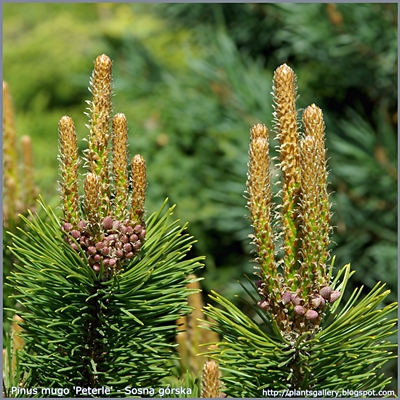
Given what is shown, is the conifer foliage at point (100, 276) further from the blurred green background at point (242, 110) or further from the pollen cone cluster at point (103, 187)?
the blurred green background at point (242, 110)

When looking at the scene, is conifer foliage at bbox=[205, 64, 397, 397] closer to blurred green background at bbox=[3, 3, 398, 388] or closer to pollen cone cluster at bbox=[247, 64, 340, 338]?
pollen cone cluster at bbox=[247, 64, 340, 338]

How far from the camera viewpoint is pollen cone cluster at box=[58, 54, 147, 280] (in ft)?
1.00

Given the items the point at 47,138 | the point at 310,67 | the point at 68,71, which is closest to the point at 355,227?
the point at 310,67

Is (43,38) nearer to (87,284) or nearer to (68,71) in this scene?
(68,71)

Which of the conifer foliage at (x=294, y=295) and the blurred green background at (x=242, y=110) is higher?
the blurred green background at (x=242, y=110)

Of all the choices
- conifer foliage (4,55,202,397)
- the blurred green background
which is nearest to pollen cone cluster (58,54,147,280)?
conifer foliage (4,55,202,397)

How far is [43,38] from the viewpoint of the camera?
156 cm

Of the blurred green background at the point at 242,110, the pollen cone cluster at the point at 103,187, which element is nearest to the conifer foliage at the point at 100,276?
the pollen cone cluster at the point at 103,187

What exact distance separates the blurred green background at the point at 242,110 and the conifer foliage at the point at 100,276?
58 cm

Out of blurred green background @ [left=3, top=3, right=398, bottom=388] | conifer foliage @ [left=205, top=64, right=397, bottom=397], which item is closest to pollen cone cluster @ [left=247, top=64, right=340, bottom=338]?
conifer foliage @ [left=205, top=64, right=397, bottom=397]

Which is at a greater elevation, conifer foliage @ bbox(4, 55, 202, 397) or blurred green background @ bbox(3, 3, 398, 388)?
blurred green background @ bbox(3, 3, 398, 388)

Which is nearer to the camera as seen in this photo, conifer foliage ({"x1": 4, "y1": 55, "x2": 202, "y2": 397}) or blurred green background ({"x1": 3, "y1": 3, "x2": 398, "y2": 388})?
conifer foliage ({"x1": 4, "y1": 55, "x2": 202, "y2": 397})

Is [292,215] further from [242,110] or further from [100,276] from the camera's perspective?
[242,110]

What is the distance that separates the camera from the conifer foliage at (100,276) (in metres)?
0.31
